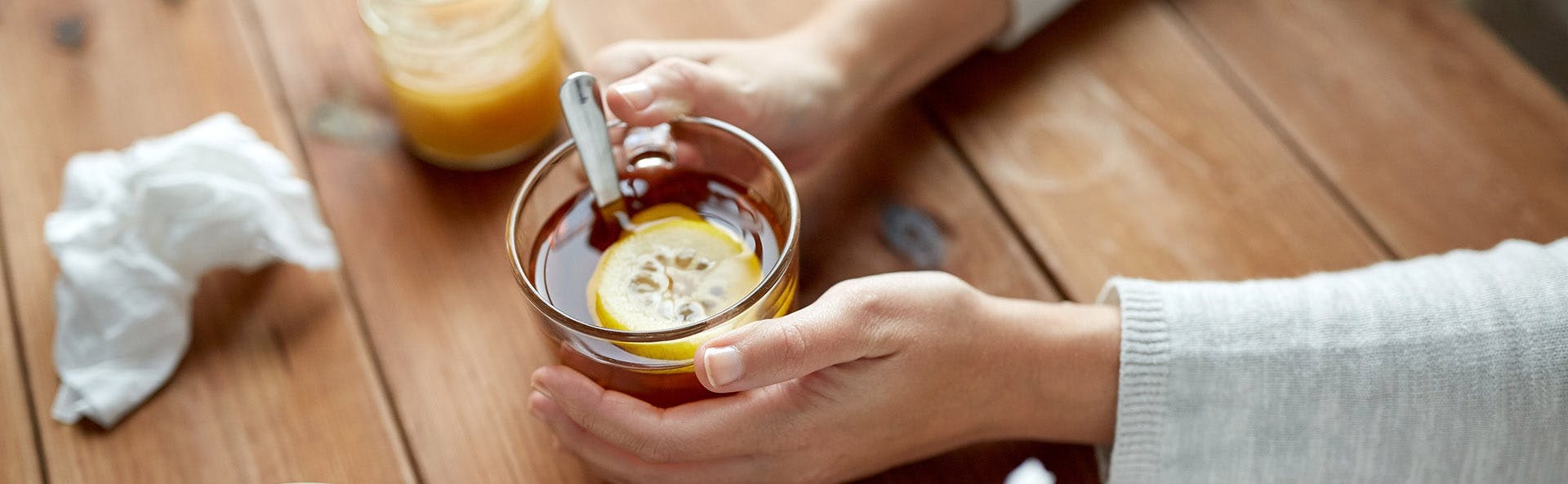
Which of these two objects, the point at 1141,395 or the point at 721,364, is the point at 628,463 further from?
the point at 1141,395

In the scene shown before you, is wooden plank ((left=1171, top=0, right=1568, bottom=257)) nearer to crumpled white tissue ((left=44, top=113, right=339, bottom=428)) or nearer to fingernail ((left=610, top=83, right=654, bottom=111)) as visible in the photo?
fingernail ((left=610, top=83, right=654, bottom=111))

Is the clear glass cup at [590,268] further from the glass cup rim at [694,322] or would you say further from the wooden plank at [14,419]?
the wooden plank at [14,419]

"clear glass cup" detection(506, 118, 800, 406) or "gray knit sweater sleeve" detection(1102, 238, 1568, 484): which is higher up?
"clear glass cup" detection(506, 118, 800, 406)

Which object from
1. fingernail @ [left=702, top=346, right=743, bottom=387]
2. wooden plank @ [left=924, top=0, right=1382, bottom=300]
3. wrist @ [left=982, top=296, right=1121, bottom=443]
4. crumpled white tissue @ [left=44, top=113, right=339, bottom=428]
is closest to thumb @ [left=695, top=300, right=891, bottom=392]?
fingernail @ [left=702, top=346, right=743, bottom=387]

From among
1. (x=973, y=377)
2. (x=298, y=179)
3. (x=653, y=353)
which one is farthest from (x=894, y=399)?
(x=298, y=179)

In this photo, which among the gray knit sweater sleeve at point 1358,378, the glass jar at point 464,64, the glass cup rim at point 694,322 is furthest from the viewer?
the glass jar at point 464,64

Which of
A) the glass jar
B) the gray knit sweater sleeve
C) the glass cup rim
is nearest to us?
the glass cup rim

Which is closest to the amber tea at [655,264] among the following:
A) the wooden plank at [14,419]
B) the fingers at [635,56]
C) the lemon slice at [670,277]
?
the lemon slice at [670,277]
